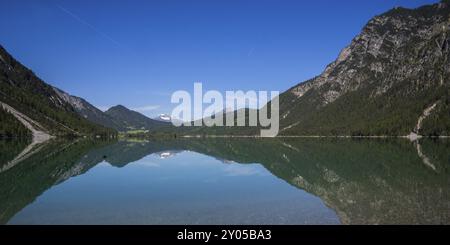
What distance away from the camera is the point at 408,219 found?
23.2 meters

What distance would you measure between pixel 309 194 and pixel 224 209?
8.93 meters

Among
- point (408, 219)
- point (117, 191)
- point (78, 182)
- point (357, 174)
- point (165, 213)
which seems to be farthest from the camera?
point (357, 174)

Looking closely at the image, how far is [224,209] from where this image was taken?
2753cm

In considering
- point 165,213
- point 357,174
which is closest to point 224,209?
point 165,213
